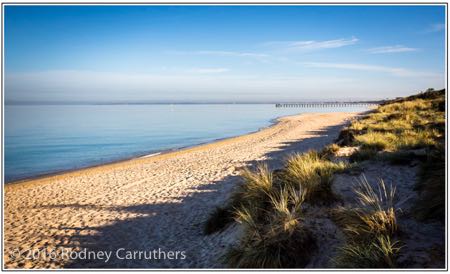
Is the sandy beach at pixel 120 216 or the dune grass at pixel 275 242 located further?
the sandy beach at pixel 120 216

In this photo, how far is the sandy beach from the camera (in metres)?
6.43

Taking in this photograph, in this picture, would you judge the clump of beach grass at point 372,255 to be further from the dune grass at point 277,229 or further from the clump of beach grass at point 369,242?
the dune grass at point 277,229

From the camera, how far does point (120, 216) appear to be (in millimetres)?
8961

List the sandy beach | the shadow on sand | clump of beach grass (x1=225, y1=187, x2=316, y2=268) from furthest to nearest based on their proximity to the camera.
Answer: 1. the sandy beach
2. the shadow on sand
3. clump of beach grass (x1=225, y1=187, x2=316, y2=268)

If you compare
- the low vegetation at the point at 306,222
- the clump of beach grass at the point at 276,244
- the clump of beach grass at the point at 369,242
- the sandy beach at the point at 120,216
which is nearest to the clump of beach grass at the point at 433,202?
the low vegetation at the point at 306,222

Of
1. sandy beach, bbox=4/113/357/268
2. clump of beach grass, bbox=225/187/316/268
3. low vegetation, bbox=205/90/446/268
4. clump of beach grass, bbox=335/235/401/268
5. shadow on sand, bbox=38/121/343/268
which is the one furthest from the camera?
sandy beach, bbox=4/113/357/268

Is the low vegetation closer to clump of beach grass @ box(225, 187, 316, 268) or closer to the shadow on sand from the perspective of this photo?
clump of beach grass @ box(225, 187, 316, 268)

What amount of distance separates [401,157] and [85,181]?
12255 mm

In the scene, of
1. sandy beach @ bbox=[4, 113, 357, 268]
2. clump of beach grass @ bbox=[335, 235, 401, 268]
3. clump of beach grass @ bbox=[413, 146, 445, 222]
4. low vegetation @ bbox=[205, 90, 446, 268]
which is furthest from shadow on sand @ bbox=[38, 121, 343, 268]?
clump of beach grass @ bbox=[413, 146, 445, 222]

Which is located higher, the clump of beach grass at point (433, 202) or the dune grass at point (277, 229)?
the clump of beach grass at point (433, 202)

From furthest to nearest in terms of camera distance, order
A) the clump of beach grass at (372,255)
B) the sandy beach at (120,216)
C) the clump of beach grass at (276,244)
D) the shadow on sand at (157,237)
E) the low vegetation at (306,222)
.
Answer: the sandy beach at (120,216) < the shadow on sand at (157,237) < the clump of beach grass at (276,244) < the low vegetation at (306,222) < the clump of beach grass at (372,255)

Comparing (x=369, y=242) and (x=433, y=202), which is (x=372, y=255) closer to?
(x=369, y=242)

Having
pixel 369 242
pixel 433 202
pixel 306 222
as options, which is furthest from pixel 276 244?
pixel 433 202

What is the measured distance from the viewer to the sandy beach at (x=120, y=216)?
6.43 meters
